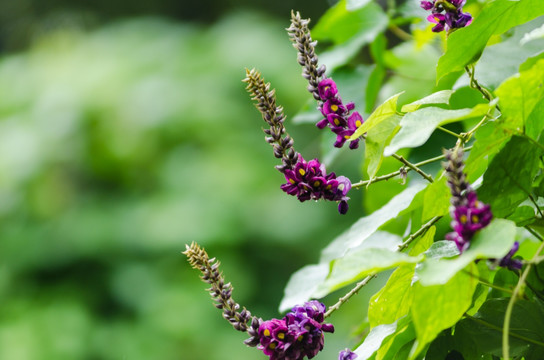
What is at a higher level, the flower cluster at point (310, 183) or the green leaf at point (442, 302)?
the flower cluster at point (310, 183)

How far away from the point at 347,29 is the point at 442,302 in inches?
21.3

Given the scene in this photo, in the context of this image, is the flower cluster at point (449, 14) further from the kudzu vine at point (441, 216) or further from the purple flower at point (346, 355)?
the purple flower at point (346, 355)

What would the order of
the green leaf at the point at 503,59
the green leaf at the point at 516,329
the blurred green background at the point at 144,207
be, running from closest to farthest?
the green leaf at the point at 516,329, the green leaf at the point at 503,59, the blurred green background at the point at 144,207

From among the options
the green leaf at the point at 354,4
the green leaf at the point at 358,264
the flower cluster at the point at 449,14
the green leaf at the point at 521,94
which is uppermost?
the green leaf at the point at 354,4

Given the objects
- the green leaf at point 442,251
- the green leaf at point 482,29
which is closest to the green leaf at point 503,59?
the green leaf at point 482,29

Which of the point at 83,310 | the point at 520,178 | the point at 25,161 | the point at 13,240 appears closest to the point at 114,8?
the point at 25,161

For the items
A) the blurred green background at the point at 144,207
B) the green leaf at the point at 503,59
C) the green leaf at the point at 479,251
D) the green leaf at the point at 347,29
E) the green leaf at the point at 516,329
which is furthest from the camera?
the blurred green background at the point at 144,207

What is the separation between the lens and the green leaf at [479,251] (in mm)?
262

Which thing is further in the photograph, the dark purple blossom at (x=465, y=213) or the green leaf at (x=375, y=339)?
the green leaf at (x=375, y=339)

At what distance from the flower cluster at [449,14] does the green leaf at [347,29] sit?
318 millimetres

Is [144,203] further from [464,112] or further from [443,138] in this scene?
[464,112]

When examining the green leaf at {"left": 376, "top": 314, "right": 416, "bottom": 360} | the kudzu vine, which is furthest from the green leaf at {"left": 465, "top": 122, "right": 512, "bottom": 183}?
the green leaf at {"left": 376, "top": 314, "right": 416, "bottom": 360}

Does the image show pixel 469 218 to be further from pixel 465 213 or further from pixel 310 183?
pixel 310 183

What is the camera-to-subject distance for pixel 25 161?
2750 millimetres
